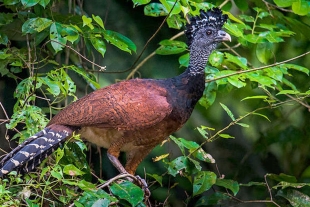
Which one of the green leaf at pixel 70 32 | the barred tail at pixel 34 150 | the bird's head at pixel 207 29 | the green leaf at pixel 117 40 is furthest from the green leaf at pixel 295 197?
the green leaf at pixel 70 32

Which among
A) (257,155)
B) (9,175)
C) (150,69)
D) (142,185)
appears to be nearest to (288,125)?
(257,155)

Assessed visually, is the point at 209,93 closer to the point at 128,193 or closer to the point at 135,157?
the point at 135,157

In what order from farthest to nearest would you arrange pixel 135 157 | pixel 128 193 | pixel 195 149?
pixel 195 149 → pixel 135 157 → pixel 128 193

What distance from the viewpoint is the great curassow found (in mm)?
3158

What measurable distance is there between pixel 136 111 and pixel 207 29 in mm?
631

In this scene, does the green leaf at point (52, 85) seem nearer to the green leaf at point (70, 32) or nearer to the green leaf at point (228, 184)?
the green leaf at point (70, 32)

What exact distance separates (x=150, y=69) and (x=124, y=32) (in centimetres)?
34

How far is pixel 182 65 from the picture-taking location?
3850 millimetres

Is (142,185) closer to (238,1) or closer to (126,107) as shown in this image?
(126,107)

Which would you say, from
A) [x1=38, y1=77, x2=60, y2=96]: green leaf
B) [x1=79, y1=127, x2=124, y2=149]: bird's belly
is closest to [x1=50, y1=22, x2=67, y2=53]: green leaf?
[x1=38, y1=77, x2=60, y2=96]: green leaf

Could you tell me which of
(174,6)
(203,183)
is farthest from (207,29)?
(203,183)

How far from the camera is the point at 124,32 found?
191 inches

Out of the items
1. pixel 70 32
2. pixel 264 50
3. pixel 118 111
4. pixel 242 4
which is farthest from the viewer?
pixel 242 4

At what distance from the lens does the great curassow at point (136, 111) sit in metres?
3.16
